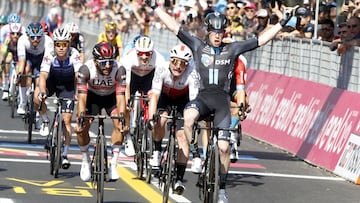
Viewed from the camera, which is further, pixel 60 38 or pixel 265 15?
pixel 265 15

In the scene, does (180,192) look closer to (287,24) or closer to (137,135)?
(287,24)

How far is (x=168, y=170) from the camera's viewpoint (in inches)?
571

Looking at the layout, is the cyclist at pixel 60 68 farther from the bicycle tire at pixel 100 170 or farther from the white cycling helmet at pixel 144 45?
the bicycle tire at pixel 100 170

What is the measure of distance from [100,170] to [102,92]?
162 centimetres

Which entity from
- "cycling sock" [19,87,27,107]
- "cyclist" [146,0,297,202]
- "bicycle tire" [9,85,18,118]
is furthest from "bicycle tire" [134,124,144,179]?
"bicycle tire" [9,85,18,118]

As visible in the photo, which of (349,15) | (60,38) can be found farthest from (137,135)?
(349,15)

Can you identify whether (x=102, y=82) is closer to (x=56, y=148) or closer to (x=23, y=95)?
(x=56, y=148)

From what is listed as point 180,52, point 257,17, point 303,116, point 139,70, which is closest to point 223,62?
point 180,52

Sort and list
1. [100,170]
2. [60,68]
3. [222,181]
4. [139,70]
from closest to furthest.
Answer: [222,181] → [100,170] → [60,68] → [139,70]

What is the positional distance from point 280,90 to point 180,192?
868 centimetres

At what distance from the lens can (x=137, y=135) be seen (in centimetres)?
1786

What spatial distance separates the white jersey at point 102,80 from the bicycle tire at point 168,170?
39.2 inches

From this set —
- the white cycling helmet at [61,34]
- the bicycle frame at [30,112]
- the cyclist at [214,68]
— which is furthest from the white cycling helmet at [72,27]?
the cyclist at [214,68]

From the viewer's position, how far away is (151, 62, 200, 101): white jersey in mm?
15430
